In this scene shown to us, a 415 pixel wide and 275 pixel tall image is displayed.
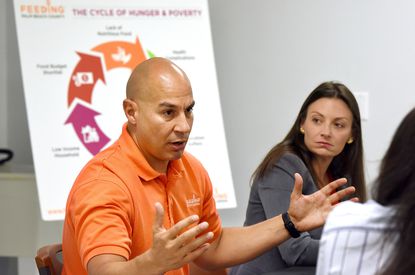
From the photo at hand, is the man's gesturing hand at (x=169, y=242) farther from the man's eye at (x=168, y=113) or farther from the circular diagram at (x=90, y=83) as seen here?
the circular diagram at (x=90, y=83)

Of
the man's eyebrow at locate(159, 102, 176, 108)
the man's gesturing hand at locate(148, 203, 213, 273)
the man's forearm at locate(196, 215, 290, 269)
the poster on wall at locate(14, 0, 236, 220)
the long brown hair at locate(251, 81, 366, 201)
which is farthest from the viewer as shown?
the poster on wall at locate(14, 0, 236, 220)

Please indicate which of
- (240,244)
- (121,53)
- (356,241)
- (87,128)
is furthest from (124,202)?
(121,53)

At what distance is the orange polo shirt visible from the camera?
183cm

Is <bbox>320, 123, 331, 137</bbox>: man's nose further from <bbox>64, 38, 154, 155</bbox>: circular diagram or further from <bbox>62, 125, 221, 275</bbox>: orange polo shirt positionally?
<bbox>64, 38, 154, 155</bbox>: circular diagram

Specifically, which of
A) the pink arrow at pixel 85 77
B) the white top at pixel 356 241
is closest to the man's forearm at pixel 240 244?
the white top at pixel 356 241

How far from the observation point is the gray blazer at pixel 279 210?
97.3 inches

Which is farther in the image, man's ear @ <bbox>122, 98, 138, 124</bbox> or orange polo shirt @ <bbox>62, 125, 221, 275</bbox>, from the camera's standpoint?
man's ear @ <bbox>122, 98, 138, 124</bbox>

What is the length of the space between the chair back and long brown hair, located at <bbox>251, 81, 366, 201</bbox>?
868 mm

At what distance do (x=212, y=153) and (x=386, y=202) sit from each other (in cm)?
255

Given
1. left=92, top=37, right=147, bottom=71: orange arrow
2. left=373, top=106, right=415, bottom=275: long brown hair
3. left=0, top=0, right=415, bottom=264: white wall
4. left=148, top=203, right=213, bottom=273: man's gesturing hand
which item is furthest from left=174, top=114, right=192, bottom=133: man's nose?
left=0, top=0, right=415, bottom=264: white wall

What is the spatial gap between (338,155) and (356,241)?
1.63 m

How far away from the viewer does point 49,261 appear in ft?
6.90

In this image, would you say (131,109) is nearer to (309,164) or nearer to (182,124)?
(182,124)

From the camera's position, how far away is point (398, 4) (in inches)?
158
